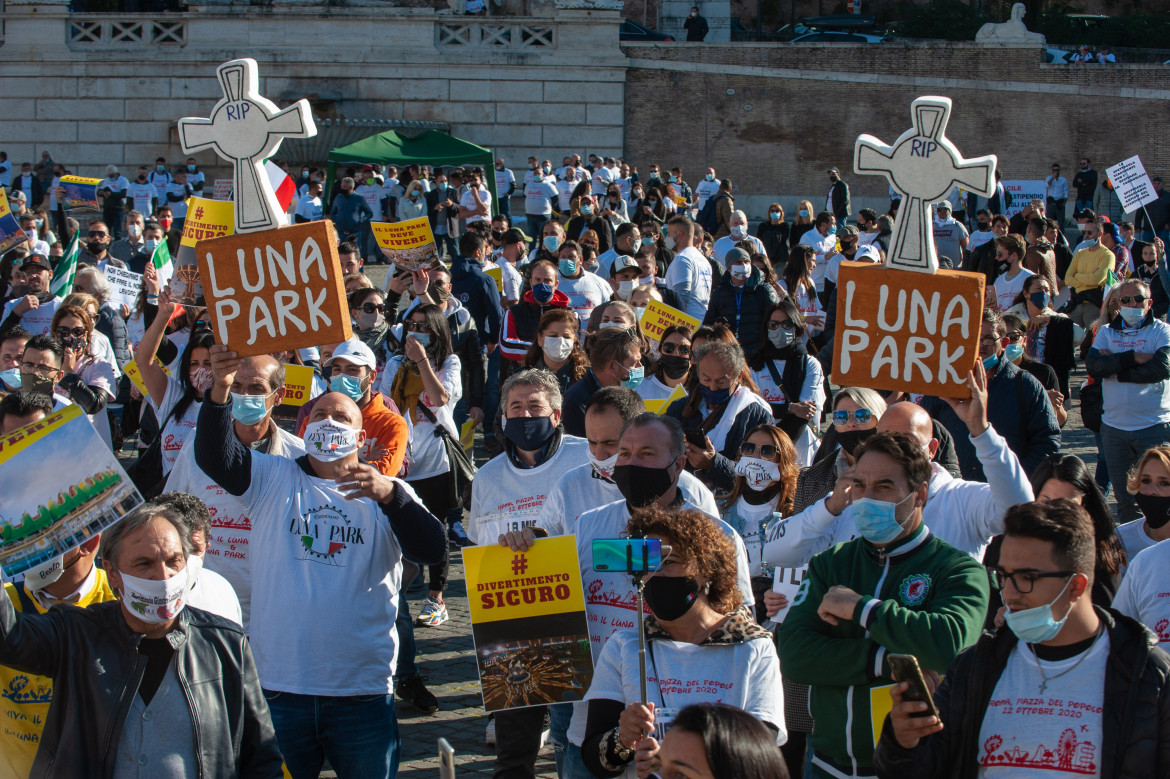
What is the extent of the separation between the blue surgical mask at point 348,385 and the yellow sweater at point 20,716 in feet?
8.46

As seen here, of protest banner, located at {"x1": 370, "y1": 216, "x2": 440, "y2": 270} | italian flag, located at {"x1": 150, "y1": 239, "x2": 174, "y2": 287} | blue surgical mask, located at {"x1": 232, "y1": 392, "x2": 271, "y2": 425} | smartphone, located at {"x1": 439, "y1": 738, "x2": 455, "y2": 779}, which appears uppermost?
protest banner, located at {"x1": 370, "y1": 216, "x2": 440, "y2": 270}

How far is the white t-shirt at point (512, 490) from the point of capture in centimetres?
525

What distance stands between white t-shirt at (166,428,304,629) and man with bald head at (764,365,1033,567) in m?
1.92

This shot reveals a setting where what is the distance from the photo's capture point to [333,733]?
4383 millimetres

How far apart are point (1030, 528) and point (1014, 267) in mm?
8776

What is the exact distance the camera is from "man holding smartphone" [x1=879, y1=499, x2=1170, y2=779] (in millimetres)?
3164

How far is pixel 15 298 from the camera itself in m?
10.7

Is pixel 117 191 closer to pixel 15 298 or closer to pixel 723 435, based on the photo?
pixel 15 298

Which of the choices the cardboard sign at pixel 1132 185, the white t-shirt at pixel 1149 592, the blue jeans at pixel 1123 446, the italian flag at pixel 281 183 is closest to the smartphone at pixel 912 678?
the white t-shirt at pixel 1149 592

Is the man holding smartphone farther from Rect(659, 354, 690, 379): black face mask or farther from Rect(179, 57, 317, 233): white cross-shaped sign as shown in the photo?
Rect(659, 354, 690, 379): black face mask

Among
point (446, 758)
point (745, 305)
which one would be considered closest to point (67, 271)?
point (745, 305)

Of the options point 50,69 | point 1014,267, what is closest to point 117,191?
point 50,69

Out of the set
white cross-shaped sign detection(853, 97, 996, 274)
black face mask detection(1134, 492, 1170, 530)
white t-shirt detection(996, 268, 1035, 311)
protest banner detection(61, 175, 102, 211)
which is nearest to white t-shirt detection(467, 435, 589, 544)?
white cross-shaped sign detection(853, 97, 996, 274)

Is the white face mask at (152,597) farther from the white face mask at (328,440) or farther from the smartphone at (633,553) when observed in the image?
the smartphone at (633,553)
